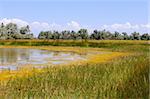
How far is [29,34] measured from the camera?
64.2m

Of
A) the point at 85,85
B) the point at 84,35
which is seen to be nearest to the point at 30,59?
the point at 85,85

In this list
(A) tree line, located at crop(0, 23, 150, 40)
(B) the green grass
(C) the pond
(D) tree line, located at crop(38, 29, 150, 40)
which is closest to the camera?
(B) the green grass

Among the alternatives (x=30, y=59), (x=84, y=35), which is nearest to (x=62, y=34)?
(x=84, y=35)

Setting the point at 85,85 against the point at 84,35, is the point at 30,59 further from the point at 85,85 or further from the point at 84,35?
the point at 84,35

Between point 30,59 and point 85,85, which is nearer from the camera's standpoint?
point 85,85

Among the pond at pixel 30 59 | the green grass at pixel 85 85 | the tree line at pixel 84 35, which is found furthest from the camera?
the tree line at pixel 84 35

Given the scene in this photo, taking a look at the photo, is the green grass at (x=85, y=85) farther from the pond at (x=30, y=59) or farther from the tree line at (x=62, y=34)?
the tree line at (x=62, y=34)

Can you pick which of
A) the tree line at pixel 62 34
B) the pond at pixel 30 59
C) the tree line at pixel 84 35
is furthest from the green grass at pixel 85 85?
the tree line at pixel 84 35

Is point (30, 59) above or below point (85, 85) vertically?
below

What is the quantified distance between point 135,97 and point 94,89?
1094 mm

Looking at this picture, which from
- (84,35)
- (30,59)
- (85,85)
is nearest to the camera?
(85,85)

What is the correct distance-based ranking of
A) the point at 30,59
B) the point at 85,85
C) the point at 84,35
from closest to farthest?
the point at 85,85 → the point at 30,59 → the point at 84,35

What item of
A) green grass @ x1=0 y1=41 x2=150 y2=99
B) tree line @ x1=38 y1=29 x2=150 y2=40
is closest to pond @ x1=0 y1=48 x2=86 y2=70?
green grass @ x1=0 y1=41 x2=150 y2=99

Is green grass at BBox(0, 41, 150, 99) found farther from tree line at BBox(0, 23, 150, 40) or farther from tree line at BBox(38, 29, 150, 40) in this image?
tree line at BBox(38, 29, 150, 40)
